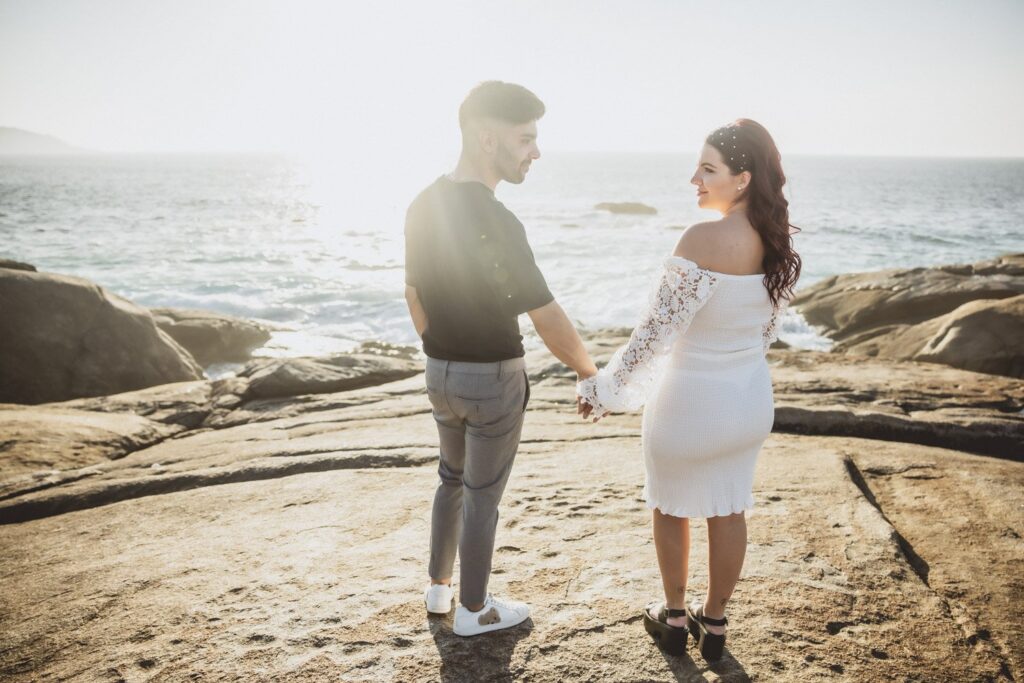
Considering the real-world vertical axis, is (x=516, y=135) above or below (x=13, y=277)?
above

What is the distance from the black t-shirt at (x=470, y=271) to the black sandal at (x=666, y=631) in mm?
1234

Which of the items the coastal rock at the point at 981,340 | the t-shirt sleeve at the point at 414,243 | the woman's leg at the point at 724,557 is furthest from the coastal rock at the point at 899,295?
the t-shirt sleeve at the point at 414,243

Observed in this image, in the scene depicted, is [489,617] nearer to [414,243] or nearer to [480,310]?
[480,310]

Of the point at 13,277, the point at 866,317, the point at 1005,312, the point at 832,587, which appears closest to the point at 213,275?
the point at 13,277

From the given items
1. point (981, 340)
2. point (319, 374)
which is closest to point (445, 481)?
point (319, 374)

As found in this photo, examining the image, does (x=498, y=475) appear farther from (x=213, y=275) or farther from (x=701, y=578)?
(x=213, y=275)

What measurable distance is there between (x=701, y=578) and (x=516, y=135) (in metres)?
2.24

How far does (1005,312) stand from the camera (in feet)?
30.8

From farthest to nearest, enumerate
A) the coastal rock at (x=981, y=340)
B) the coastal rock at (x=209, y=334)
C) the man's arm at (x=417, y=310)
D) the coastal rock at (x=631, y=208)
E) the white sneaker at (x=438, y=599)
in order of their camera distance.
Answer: the coastal rock at (x=631, y=208) < the coastal rock at (x=209, y=334) < the coastal rock at (x=981, y=340) < the white sneaker at (x=438, y=599) < the man's arm at (x=417, y=310)

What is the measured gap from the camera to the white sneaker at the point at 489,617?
9.29 ft

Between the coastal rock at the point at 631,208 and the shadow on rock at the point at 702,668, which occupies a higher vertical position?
the coastal rock at the point at 631,208

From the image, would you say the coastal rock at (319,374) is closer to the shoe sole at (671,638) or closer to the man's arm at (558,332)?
the man's arm at (558,332)

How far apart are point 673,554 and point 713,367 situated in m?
0.79

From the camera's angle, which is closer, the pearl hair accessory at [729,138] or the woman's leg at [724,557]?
the pearl hair accessory at [729,138]
